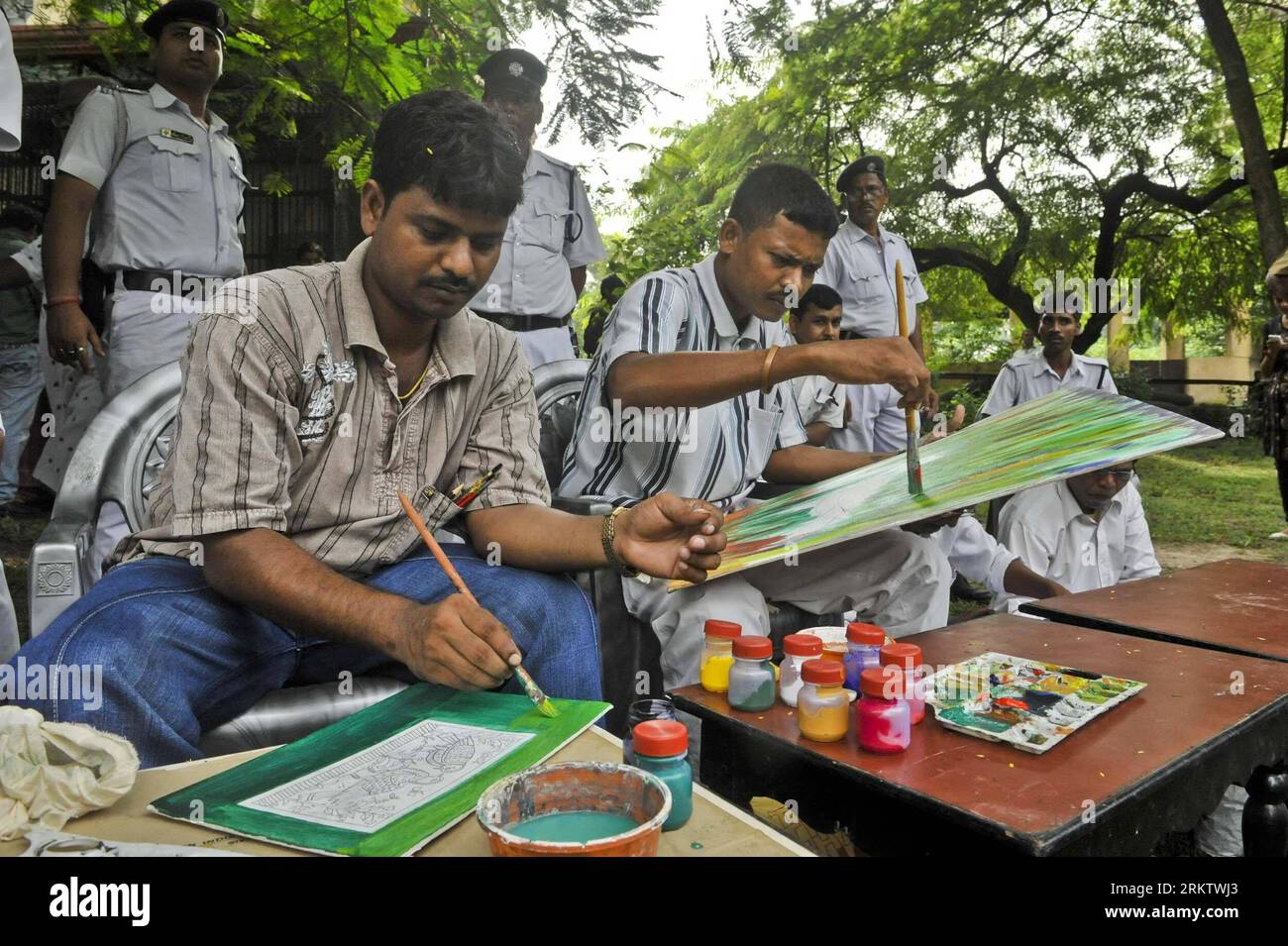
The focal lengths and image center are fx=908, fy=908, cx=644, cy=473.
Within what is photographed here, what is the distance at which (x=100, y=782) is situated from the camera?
Answer: 98 centimetres

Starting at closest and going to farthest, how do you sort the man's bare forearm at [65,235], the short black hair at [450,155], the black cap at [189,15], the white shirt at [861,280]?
the short black hair at [450,155], the man's bare forearm at [65,235], the black cap at [189,15], the white shirt at [861,280]

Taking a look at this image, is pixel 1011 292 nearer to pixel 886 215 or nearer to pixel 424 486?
pixel 886 215

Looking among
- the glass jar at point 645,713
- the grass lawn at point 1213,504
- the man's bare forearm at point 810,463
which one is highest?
the man's bare forearm at point 810,463

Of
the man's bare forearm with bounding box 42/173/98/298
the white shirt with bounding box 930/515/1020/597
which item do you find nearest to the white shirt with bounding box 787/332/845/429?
the white shirt with bounding box 930/515/1020/597

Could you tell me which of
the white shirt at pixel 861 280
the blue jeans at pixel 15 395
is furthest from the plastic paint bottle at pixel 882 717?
the blue jeans at pixel 15 395

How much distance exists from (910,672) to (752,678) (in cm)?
29

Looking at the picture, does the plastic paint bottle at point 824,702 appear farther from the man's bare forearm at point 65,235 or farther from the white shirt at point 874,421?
the white shirt at point 874,421

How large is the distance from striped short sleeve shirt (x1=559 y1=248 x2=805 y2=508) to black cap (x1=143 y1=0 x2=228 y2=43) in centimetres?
164

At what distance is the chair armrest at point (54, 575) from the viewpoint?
1783 mm

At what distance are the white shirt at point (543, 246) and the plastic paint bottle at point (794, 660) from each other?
2.30 metres

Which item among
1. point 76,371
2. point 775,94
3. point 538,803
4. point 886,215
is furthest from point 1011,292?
point 538,803

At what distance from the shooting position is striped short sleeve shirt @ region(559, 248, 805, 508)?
7.81ft

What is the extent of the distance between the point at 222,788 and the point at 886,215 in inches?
396

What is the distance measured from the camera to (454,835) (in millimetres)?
958
